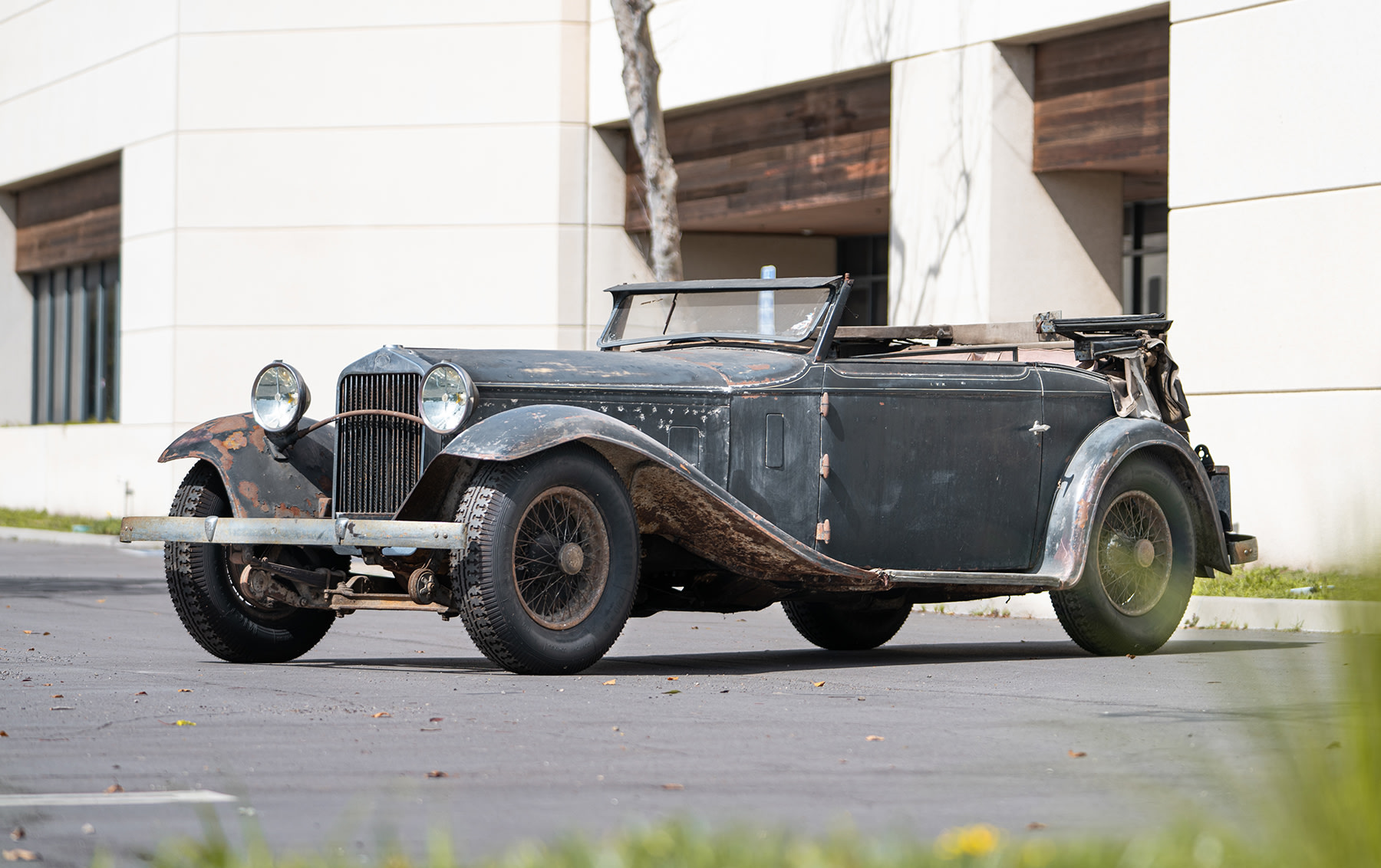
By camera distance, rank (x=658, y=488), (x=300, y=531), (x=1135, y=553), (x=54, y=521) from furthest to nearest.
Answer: (x=54, y=521) < (x=1135, y=553) < (x=658, y=488) < (x=300, y=531)

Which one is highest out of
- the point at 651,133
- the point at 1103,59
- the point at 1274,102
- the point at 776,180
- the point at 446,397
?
the point at 1103,59

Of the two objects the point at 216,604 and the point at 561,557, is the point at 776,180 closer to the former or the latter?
the point at 216,604

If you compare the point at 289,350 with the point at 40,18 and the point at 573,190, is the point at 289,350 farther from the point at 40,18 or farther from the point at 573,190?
the point at 40,18

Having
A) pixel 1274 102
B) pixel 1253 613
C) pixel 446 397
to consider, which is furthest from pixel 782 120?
pixel 446 397

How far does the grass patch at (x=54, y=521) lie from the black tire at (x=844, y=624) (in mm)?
14620

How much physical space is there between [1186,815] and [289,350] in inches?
783

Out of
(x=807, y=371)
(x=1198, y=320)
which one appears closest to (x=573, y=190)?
(x=1198, y=320)

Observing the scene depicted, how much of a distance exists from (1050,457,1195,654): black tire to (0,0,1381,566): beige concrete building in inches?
117

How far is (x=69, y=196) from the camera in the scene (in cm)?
2756

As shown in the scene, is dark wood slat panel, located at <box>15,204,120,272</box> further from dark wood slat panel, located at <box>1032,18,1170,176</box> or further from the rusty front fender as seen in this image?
the rusty front fender

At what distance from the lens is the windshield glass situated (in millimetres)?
8531

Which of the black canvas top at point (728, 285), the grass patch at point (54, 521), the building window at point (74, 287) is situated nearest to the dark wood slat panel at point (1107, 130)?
the black canvas top at point (728, 285)

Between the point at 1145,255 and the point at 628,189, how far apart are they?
622 centimetres

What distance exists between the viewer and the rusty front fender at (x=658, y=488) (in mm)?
7078
